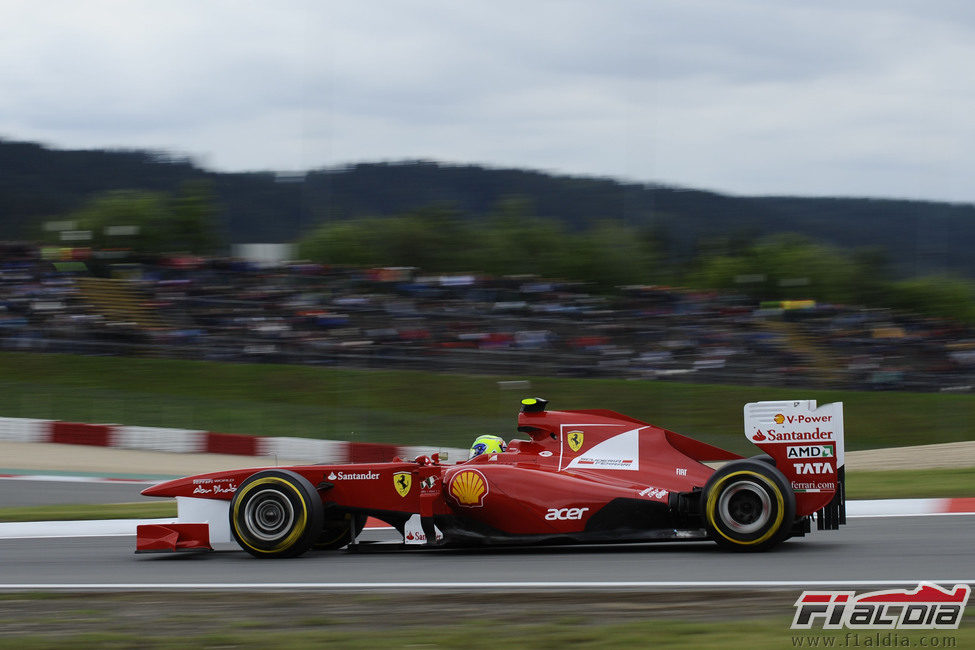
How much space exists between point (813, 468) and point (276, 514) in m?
3.56

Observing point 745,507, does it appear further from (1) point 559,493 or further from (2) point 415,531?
(2) point 415,531

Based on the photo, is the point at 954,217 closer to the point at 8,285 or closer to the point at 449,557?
the point at 8,285

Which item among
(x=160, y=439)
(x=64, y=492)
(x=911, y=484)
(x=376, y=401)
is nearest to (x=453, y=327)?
(x=376, y=401)

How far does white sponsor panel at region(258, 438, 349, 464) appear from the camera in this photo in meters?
16.9

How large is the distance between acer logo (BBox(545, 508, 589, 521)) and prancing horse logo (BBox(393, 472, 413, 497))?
0.97 metres

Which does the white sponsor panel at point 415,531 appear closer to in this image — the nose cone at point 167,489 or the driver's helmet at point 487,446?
the driver's helmet at point 487,446

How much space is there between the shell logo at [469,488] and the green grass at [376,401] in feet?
33.1

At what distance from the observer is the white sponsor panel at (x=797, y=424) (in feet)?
21.9

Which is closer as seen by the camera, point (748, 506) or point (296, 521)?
point (748, 506)

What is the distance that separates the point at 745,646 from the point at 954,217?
2919 cm

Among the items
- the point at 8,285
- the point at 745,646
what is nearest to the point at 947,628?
the point at 745,646

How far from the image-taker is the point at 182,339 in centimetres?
2033

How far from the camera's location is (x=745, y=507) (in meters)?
6.57

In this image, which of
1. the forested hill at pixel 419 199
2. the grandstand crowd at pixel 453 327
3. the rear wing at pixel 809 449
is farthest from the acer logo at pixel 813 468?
the forested hill at pixel 419 199
